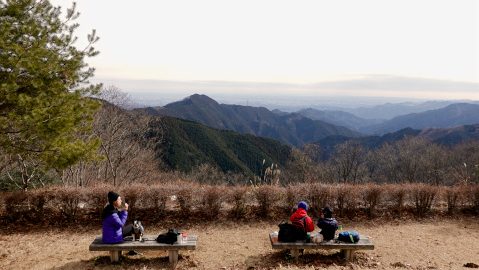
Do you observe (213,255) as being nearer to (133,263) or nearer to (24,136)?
(133,263)

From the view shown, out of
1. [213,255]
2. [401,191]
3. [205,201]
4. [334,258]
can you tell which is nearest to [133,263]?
[213,255]

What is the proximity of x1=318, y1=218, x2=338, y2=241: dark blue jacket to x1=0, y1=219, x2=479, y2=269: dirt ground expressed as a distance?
0.56 meters

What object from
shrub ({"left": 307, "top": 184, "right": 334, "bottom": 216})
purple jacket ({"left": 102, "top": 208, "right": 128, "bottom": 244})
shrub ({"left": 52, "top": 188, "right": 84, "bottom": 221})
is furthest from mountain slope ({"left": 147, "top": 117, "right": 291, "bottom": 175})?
purple jacket ({"left": 102, "top": 208, "right": 128, "bottom": 244})

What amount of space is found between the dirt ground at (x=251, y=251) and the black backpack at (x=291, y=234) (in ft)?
1.78

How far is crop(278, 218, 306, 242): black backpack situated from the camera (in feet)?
24.0

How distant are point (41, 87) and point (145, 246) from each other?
4.49m

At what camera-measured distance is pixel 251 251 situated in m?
8.32

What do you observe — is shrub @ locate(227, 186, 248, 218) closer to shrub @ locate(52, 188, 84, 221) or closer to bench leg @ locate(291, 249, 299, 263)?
bench leg @ locate(291, 249, 299, 263)

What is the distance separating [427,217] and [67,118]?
1077 centimetres

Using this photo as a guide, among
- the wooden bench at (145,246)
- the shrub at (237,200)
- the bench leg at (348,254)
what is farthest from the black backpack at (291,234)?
the shrub at (237,200)

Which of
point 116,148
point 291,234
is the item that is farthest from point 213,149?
point 291,234

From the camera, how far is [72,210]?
10.2m

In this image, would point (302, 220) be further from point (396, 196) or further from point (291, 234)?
point (396, 196)

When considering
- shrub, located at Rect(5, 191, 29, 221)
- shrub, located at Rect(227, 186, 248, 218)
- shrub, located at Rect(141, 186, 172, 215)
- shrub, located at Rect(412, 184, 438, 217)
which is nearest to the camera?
shrub, located at Rect(5, 191, 29, 221)
